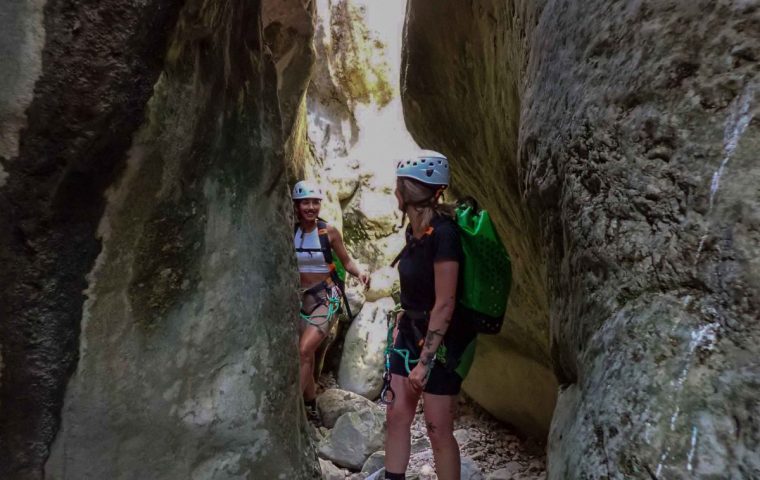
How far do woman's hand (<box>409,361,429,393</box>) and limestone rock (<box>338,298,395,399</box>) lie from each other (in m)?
4.87

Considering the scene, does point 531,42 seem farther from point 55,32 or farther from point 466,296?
point 55,32

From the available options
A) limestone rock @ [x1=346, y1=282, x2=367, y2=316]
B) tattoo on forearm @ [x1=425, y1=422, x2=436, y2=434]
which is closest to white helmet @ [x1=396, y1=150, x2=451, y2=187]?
tattoo on forearm @ [x1=425, y1=422, x2=436, y2=434]

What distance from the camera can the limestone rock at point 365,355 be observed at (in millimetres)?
7871

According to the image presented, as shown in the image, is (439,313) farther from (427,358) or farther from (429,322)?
(427,358)

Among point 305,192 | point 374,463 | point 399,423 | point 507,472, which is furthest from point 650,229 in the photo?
point 305,192

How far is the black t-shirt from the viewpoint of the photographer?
2977 mm

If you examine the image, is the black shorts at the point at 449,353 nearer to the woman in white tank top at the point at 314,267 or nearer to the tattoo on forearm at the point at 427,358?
the tattoo on forearm at the point at 427,358

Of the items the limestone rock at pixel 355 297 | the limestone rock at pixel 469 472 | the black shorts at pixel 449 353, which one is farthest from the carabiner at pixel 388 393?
the limestone rock at pixel 355 297

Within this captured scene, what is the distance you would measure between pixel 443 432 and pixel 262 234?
1.39 meters

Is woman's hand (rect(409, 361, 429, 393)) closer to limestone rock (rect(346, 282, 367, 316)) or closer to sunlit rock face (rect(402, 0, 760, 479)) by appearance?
sunlit rock face (rect(402, 0, 760, 479))

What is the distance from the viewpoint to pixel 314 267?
5.31 m

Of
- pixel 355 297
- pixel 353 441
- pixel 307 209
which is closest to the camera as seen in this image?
pixel 353 441

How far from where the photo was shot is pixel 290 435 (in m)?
2.66

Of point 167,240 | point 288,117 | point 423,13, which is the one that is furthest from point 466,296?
point 288,117
